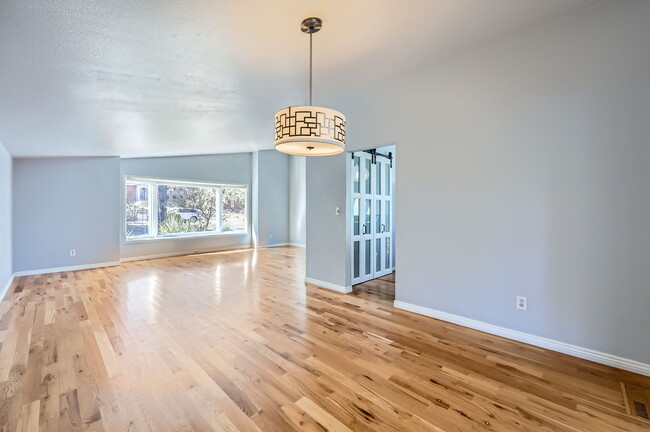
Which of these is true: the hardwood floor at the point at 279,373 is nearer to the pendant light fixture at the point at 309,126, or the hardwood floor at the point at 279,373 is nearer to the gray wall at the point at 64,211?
the pendant light fixture at the point at 309,126

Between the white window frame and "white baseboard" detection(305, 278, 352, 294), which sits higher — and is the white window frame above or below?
above

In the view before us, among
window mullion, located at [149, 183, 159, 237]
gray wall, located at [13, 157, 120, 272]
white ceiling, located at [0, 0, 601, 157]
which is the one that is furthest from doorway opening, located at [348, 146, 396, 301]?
window mullion, located at [149, 183, 159, 237]

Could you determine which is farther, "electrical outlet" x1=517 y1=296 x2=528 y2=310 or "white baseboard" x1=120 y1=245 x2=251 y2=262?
"white baseboard" x1=120 y1=245 x2=251 y2=262

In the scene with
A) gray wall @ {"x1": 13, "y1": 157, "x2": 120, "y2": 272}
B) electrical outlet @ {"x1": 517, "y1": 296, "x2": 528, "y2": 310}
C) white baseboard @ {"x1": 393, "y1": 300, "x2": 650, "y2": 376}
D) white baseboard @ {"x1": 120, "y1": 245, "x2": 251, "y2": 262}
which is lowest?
white baseboard @ {"x1": 393, "y1": 300, "x2": 650, "y2": 376}

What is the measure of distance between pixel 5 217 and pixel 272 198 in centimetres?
579

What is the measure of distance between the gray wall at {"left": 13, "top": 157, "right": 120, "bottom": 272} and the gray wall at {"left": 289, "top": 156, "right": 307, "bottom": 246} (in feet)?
15.6

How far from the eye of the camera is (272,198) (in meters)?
9.20

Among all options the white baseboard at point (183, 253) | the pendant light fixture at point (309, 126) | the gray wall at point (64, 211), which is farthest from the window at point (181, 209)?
the pendant light fixture at point (309, 126)

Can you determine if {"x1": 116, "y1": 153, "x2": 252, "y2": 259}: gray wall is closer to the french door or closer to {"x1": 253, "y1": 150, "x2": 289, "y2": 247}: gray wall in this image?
{"x1": 253, "y1": 150, "x2": 289, "y2": 247}: gray wall

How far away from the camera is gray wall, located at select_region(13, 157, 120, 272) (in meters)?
5.23

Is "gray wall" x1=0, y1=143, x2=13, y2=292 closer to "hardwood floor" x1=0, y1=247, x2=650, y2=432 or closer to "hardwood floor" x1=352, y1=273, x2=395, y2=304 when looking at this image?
"hardwood floor" x1=0, y1=247, x2=650, y2=432

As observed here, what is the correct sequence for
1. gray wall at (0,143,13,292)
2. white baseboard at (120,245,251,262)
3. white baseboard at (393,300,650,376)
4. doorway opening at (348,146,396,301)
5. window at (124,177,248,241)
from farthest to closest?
window at (124,177,248,241) < white baseboard at (120,245,251,262) < doorway opening at (348,146,396,301) < gray wall at (0,143,13,292) < white baseboard at (393,300,650,376)

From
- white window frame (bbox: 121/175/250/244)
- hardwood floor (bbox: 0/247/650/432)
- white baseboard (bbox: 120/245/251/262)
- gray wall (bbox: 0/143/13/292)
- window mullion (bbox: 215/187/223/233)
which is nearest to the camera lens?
hardwood floor (bbox: 0/247/650/432)

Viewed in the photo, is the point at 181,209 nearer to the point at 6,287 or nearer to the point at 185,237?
the point at 185,237
